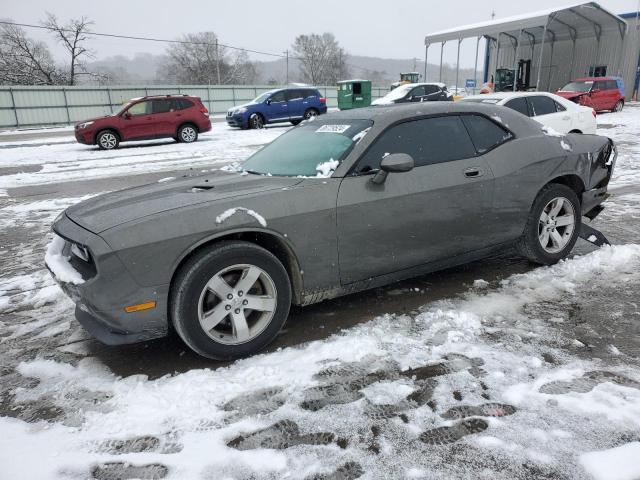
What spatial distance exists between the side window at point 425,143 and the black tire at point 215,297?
98 cm

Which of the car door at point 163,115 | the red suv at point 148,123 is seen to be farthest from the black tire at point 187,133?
the car door at point 163,115

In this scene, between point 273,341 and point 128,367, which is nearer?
point 128,367

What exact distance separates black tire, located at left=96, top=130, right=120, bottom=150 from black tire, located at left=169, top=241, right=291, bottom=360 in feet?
46.0

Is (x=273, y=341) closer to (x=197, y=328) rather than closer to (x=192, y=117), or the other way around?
(x=197, y=328)

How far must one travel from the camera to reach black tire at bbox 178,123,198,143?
16.6 m

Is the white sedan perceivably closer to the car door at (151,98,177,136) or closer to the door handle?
the door handle

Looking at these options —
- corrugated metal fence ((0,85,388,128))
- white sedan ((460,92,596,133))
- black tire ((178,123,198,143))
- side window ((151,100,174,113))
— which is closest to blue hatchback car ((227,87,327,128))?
black tire ((178,123,198,143))

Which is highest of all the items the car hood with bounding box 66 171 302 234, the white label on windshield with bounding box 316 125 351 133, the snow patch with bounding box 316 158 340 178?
the white label on windshield with bounding box 316 125 351 133

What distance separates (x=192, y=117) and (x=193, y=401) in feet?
50.7

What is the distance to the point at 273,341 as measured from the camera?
10.7 ft

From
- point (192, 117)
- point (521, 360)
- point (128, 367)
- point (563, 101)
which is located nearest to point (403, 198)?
point (521, 360)

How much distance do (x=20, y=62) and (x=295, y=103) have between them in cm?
3552

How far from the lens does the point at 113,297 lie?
2701 millimetres

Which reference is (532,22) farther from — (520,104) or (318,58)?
(318,58)
